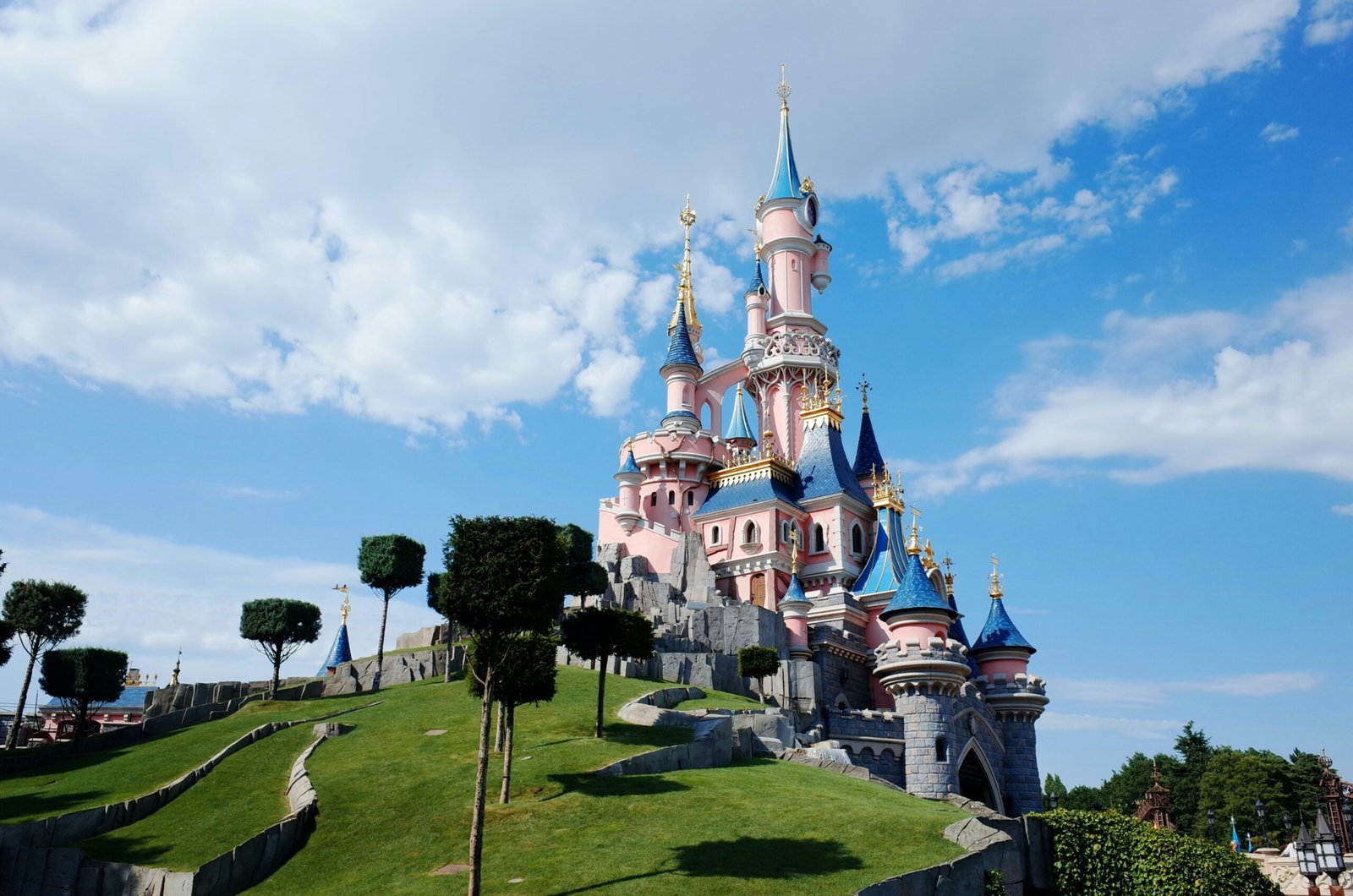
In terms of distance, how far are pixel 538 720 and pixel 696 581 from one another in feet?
92.4

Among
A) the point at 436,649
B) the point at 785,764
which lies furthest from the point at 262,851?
the point at 436,649

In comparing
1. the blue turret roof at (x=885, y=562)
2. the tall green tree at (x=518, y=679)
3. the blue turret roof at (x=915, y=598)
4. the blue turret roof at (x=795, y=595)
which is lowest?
the tall green tree at (x=518, y=679)

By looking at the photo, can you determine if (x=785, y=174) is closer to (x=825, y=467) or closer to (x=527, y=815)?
(x=825, y=467)

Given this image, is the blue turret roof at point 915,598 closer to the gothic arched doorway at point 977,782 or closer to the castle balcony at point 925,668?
the castle balcony at point 925,668

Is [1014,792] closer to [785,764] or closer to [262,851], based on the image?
[785,764]

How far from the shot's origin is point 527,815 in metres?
28.2

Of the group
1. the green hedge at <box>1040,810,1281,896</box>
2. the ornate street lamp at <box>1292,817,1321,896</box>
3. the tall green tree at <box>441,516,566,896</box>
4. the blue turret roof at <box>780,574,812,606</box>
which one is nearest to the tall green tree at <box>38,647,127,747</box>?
the tall green tree at <box>441,516,566,896</box>

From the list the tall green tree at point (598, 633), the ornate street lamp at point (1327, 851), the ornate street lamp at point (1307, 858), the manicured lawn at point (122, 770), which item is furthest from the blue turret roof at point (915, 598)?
the manicured lawn at point (122, 770)

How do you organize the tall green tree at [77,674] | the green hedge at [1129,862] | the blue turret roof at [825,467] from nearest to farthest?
the green hedge at [1129,862] < the tall green tree at [77,674] < the blue turret roof at [825,467]

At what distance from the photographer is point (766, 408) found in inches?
3078

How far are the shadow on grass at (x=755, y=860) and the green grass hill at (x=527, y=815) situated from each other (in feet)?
0.19

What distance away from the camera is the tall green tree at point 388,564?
5747cm

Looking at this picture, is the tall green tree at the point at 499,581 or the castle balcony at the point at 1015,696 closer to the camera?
the tall green tree at the point at 499,581

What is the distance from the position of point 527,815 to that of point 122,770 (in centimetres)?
1691
